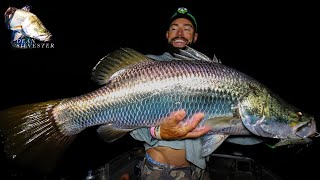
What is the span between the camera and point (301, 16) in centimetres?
2944

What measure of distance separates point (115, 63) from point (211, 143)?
4.26ft

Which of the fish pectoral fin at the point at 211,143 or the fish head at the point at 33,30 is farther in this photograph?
the fish head at the point at 33,30

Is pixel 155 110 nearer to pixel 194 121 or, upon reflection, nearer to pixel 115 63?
pixel 194 121

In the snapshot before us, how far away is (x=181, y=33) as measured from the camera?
3457 millimetres

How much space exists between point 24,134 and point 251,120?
2205 millimetres

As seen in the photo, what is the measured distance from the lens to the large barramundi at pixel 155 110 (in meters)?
2.27

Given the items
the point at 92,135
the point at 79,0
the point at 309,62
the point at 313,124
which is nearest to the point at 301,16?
the point at 309,62

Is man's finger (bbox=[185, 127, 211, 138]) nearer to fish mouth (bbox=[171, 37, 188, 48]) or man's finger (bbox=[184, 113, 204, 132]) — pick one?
man's finger (bbox=[184, 113, 204, 132])

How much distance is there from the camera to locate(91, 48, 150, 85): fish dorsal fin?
2.43 meters

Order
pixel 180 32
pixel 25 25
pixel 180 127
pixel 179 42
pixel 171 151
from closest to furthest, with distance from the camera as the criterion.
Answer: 1. pixel 180 127
2. pixel 171 151
3. pixel 179 42
4. pixel 180 32
5. pixel 25 25

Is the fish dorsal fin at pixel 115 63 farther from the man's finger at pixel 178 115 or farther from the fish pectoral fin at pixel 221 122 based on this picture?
the fish pectoral fin at pixel 221 122

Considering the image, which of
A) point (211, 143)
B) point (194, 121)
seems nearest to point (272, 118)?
point (211, 143)

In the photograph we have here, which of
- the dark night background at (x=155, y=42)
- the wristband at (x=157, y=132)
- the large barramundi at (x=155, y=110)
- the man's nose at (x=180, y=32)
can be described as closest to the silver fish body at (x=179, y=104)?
the large barramundi at (x=155, y=110)

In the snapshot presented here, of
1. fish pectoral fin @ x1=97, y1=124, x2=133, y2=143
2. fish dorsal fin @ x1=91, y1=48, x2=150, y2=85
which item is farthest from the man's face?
fish pectoral fin @ x1=97, y1=124, x2=133, y2=143
